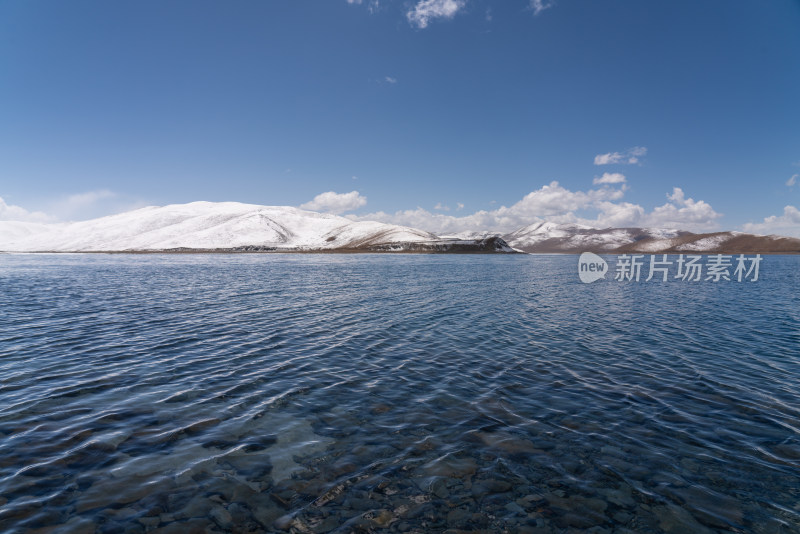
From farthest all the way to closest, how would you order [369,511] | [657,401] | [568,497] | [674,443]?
[657,401] < [674,443] < [568,497] < [369,511]

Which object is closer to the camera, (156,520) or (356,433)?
(156,520)

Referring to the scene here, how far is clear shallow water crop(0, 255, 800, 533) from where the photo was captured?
859 cm

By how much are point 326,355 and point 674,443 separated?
1563cm

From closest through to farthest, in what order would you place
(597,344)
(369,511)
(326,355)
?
(369,511)
(326,355)
(597,344)

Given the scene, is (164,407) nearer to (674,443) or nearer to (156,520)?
(156,520)

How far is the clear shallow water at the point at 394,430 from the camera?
8594mm

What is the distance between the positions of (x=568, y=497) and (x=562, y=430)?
11.8ft

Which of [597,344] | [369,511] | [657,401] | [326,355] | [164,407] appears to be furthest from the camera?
[597,344]

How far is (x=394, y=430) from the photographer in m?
12.5

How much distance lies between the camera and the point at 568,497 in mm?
9195

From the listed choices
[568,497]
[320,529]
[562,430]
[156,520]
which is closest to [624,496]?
[568,497]

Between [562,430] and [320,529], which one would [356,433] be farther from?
[562,430]

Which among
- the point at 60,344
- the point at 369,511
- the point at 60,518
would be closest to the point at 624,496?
the point at 369,511

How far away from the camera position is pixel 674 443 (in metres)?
11.9
